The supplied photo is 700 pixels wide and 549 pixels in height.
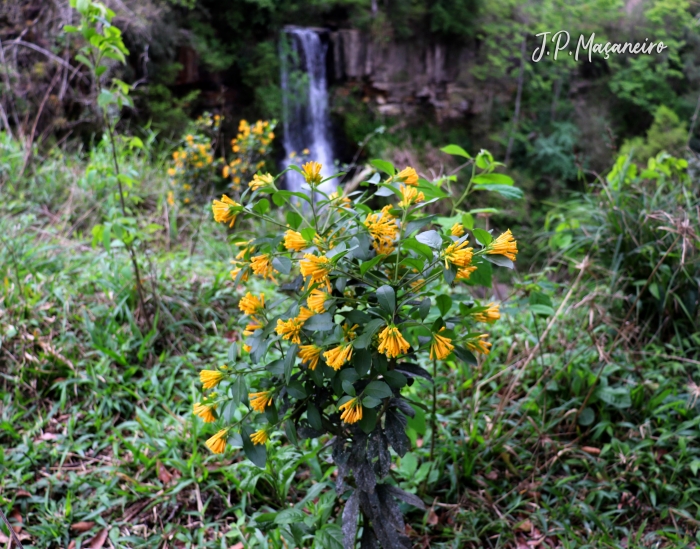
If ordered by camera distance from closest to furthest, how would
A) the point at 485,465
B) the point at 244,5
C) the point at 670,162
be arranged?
the point at 485,465 → the point at 670,162 → the point at 244,5

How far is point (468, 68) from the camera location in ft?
40.3

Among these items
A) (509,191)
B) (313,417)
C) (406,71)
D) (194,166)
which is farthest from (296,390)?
(406,71)

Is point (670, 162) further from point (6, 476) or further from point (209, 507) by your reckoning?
point (6, 476)

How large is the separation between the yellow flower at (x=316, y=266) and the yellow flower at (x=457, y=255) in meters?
0.19

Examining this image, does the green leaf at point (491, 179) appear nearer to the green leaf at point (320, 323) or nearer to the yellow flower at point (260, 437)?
the green leaf at point (320, 323)

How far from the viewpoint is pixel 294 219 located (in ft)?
3.24

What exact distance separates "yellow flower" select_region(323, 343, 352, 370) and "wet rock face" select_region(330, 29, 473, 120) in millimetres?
10910

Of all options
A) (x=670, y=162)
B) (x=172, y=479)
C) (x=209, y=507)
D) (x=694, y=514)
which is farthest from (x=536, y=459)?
(x=670, y=162)

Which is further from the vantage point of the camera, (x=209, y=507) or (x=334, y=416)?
(x=209, y=507)

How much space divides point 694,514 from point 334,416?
46.8 inches

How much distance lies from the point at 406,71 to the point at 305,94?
2.92m

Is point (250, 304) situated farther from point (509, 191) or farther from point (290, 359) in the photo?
point (509, 191)

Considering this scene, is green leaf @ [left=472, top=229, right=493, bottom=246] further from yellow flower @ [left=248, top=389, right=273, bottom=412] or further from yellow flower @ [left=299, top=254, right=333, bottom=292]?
yellow flower @ [left=248, top=389, right=273, bottom=412]

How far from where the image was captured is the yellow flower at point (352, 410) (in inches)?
35.1
